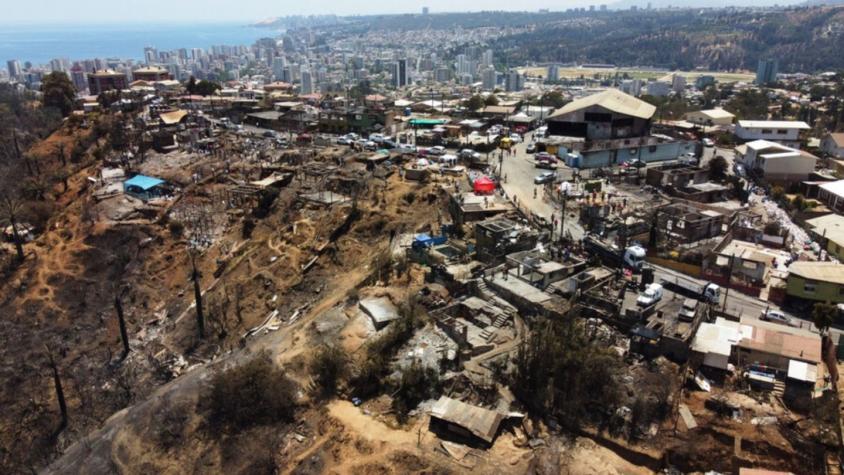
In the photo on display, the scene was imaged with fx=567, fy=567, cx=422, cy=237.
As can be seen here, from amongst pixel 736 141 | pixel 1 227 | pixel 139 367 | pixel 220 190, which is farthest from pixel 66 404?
pixel 736 141

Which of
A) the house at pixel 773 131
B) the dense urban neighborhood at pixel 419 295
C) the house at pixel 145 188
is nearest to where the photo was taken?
the dense urban neighborhood at pixel 419 295

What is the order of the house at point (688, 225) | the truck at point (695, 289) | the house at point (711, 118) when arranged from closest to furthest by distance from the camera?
the truck at point (695, 289) < the house at point (688, 225) < the house at point (711, 118)

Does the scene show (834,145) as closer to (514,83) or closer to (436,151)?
(436,151)

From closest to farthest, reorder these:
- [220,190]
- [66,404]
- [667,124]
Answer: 1. [66,404]
2. [220,190]
3. [667,124]

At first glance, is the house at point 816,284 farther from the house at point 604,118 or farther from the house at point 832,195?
the house at point 604,118

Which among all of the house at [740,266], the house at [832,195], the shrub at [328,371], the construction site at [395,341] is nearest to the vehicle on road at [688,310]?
the construction site at [395,341]

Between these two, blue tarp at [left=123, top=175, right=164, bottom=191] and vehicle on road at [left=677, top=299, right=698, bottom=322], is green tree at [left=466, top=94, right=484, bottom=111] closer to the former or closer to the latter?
blue tarp at [left=123, top=175, right=164, bottom=191]

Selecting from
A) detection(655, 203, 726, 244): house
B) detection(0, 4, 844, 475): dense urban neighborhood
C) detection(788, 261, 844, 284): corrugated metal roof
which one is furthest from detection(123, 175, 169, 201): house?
→ detection(788, 261, 844, 284): corrugated metal roof

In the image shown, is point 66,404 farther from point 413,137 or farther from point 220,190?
point 413,137
